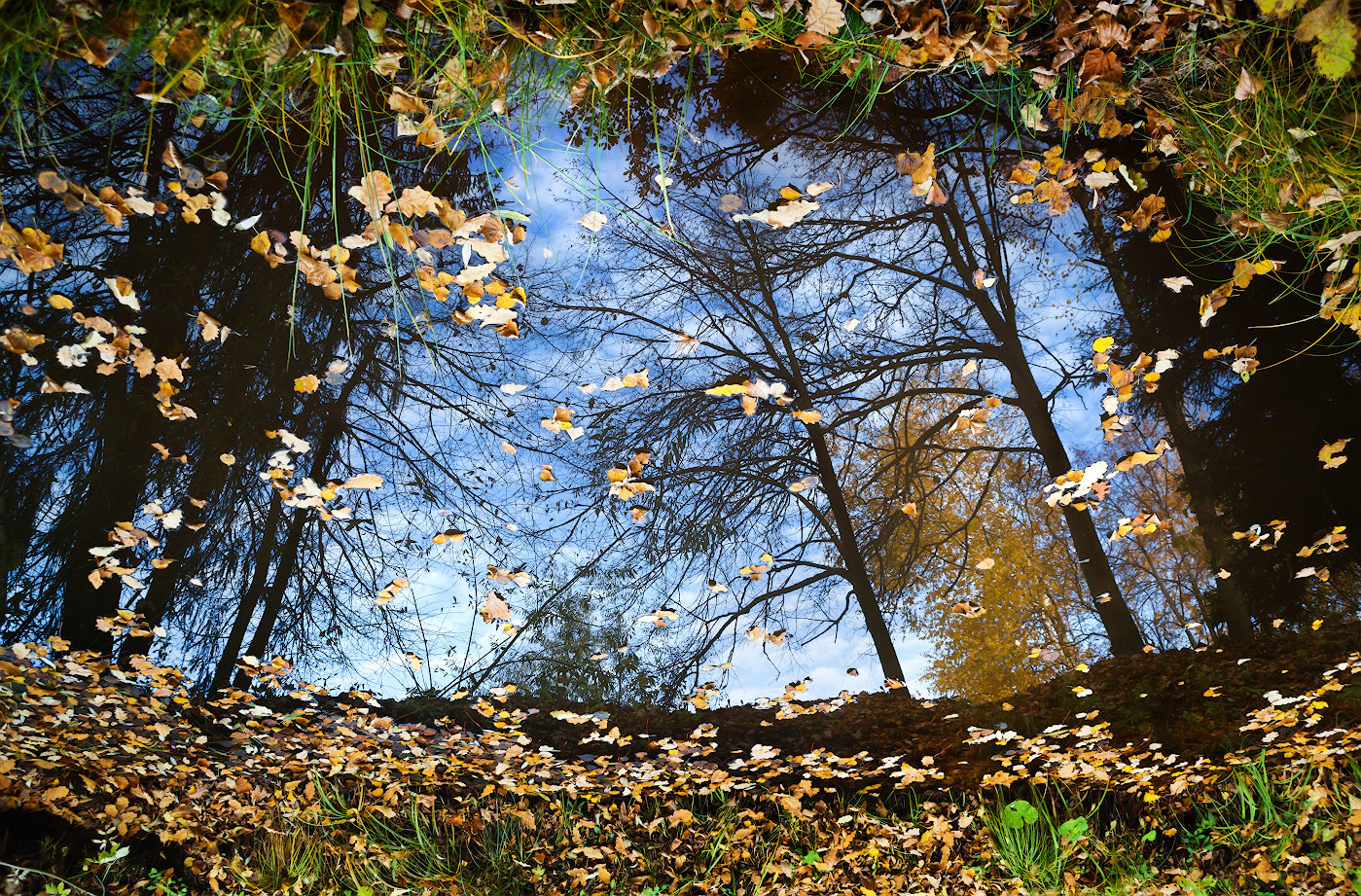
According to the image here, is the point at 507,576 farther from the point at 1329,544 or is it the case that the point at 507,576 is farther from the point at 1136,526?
the point at 1329,544

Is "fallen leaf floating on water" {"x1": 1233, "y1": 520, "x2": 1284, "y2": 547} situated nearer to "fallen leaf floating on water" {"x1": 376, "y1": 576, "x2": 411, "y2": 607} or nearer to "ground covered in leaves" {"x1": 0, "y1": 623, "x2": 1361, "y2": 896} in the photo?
"ground covered in leaves" {"x1": 0, "y1": 623, "x2": 1361, "y2": 896}

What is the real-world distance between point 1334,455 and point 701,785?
4015 mm

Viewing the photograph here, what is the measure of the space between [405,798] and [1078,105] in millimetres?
4958

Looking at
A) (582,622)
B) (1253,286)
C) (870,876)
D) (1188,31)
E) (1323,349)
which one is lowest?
(870,876)

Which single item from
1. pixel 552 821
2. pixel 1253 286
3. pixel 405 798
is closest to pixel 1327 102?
pixel 1253 286

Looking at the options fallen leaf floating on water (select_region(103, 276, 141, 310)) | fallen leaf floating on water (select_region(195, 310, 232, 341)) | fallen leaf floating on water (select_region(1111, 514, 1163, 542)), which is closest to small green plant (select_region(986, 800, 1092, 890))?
fallen leaf floating on water (select_region(1111, 514, 1163, 542))

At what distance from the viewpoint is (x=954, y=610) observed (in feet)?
14.1

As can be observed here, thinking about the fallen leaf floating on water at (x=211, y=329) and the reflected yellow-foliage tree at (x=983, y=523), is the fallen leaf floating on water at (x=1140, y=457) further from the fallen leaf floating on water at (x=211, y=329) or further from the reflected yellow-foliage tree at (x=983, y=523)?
the fallen leaf floating on water at (x=211, y=329)

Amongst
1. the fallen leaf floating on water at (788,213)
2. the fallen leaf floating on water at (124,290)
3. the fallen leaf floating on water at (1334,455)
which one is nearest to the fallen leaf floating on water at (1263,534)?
the fallen leaf floating on water at (1334,455)

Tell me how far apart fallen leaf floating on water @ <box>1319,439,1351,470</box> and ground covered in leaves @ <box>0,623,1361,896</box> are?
0.92 meters

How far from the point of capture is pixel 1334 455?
12.1ft

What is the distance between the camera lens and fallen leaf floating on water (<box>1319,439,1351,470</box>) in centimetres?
366

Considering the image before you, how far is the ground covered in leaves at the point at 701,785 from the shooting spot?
11.5ft

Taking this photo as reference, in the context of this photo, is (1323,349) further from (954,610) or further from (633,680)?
(633,680)
